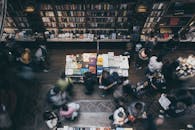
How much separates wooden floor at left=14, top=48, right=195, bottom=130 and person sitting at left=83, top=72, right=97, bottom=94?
0.73 feet

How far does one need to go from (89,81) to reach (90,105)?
1.02 m

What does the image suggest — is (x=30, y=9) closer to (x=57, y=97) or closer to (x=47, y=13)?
(x=47, y=13)

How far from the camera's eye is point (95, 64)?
36.6ft

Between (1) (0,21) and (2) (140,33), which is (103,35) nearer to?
(2) (140,33)

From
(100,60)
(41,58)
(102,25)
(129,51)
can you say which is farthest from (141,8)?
(41,58)

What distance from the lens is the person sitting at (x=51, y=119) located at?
10.0 meters

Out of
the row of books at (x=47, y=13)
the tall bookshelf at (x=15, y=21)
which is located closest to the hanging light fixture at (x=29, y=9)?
the tall bookshelf at (x=15, y=21)

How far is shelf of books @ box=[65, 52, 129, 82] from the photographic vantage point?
11086 millimetres

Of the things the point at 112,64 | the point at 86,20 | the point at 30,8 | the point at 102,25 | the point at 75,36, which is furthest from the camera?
the point at 75,36

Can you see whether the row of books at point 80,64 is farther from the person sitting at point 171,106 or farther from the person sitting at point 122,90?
the person sitting at point 171,106

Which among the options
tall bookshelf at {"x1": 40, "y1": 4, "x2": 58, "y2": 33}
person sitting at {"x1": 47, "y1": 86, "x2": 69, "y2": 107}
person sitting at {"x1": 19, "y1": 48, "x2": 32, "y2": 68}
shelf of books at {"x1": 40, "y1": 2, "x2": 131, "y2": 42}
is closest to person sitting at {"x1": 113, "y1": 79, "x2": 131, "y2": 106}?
person sitting at {"x1": 47, "y1": 86, "x2": 69, "y2": 107}

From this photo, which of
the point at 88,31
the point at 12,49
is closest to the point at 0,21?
the point at 12,49

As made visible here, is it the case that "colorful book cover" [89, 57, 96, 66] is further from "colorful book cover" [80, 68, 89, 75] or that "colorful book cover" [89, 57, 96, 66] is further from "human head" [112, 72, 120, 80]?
"human head" [112, 72, 120, 80]

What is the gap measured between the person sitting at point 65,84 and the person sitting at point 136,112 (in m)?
2.33
